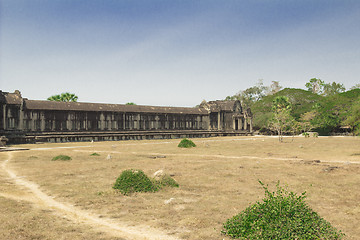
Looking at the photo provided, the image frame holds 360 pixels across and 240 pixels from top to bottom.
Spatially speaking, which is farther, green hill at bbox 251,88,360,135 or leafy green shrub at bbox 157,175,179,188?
green hill at bbox 251,88,360,135

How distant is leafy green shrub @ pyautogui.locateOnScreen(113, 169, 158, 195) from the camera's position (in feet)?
42.6

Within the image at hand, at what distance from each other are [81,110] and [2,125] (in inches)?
511

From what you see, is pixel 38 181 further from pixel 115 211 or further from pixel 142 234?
pixel 142 234

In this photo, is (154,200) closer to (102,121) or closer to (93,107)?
(102,121)

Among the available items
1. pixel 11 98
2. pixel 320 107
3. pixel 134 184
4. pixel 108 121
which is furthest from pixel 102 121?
pixel 320 107

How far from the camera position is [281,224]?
6941 millimetres

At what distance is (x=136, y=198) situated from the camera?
1199cm

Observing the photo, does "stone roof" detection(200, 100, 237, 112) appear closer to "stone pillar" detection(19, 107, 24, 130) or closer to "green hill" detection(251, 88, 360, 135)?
"green hill" detection(251, 88, 360, 135)

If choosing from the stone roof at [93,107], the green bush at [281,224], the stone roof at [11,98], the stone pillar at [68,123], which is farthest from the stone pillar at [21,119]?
the green bush at [281,224]

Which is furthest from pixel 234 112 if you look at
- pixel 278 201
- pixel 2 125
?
pixel 278 201

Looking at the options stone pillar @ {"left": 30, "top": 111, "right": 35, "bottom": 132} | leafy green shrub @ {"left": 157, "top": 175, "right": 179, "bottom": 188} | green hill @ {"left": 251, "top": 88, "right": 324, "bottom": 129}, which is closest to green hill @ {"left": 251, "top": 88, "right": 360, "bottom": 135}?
green hill @ {"left": 251, "top": 88, "right": 324, "bottom": 129}

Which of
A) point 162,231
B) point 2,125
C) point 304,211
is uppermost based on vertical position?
point 2,125

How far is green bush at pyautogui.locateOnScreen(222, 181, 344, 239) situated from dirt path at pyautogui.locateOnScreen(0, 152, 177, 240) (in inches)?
79.5

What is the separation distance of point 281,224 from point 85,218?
621 cm
